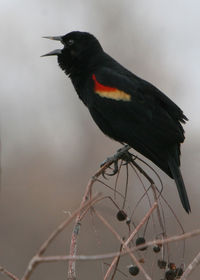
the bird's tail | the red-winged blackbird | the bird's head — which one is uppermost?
the bird's head

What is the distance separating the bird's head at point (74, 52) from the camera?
3.73m

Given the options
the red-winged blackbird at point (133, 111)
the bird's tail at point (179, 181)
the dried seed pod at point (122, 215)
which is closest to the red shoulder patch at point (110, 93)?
the red-winged blackbird at point (133, 111)

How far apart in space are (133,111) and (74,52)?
2.11 ft

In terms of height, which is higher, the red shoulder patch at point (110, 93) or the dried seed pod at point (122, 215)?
the red shoulder patch at point (110, 93)

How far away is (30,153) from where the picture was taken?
A: 11305 mm

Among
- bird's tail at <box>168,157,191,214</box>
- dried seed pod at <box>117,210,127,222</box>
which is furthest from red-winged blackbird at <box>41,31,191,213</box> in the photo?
dried seed pod at <box>117,210,127,222</box>

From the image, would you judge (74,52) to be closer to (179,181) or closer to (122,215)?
(179,181)

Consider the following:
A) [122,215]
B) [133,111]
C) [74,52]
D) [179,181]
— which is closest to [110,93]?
[133,111]

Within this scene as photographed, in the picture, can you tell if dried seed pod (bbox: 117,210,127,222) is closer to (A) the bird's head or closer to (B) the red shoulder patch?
(B) the red shoulder patch

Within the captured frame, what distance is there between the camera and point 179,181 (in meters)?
3.01

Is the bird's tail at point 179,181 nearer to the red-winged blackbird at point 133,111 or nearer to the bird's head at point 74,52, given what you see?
the red-winged blackbird at point 133,111

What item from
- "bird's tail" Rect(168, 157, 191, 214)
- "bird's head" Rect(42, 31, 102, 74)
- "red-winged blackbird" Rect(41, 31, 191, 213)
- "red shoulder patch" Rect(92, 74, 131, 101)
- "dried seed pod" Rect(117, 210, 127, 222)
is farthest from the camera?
"bird's head" Rect(42, 31, 102, 74)

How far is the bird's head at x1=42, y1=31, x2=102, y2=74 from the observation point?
12.2 ft

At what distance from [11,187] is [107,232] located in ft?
8.28
